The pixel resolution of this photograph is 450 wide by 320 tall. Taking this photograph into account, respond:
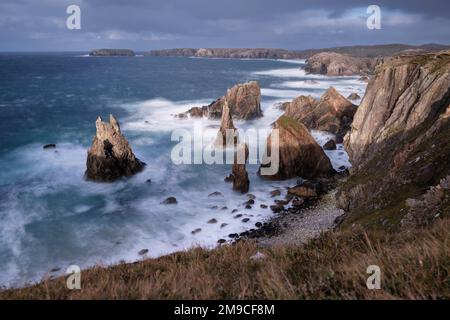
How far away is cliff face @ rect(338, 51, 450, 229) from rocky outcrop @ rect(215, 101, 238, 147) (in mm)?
22985

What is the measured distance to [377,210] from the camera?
15922mm

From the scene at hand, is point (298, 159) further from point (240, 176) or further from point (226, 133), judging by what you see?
point (226, 133)

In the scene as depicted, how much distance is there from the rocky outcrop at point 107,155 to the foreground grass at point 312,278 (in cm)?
3247

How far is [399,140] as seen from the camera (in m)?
22.6

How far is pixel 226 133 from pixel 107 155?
18745 mm

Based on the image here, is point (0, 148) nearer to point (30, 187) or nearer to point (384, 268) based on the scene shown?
point (30, 187)

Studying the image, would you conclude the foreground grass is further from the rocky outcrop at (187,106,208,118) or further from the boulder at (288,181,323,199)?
the rocky outcrop at (187,106,208,118)

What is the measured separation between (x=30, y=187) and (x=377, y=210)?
36.5 metres

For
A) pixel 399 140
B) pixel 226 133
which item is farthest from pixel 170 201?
pixel 399 140

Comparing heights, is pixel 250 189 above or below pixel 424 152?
below

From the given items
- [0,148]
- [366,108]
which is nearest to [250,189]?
[366,108]

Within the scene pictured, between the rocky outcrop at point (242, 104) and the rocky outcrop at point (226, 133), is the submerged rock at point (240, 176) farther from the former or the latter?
the rocky outcrop at point (242, 104)

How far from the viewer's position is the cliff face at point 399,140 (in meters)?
15.2

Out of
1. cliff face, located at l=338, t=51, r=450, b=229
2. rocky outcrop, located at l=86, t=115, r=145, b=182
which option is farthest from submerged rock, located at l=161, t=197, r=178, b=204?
cliff face, located at l=338, t=51, r=450, b=229
